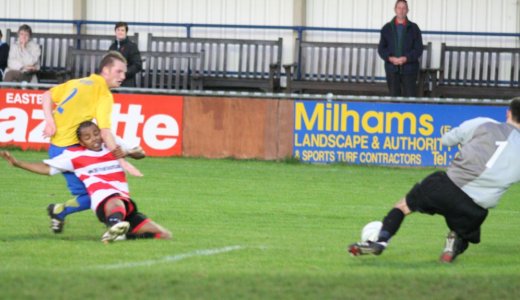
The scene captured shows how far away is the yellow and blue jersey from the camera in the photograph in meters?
11.4

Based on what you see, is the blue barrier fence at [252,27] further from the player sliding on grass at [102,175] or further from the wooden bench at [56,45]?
the player sliding on grass at [102,175]

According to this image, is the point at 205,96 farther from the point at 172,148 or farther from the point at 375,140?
the point at 375,140

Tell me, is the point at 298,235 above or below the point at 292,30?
below

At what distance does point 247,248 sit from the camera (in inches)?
425

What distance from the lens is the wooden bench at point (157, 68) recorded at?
2378 centimetres

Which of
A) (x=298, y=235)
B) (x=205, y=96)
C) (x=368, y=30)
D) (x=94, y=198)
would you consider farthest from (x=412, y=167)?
(x=94, y=198)

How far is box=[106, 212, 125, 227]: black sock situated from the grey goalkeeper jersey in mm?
2859

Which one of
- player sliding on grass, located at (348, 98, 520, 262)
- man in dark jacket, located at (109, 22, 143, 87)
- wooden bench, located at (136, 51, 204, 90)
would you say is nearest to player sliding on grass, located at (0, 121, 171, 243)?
player sliding on grass, located at (348, 98, 520, 262)

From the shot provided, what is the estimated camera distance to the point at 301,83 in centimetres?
2370

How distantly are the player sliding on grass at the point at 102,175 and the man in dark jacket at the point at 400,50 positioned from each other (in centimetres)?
1060

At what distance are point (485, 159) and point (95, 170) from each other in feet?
11.2

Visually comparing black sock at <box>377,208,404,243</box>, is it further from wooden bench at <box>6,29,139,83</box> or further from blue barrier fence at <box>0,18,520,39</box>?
wooden bench at <box>6,29,139,83</box>

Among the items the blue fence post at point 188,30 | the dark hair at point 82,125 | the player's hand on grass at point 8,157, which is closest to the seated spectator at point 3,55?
the blue fence post at point 188,30

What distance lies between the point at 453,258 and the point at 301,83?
13.6 meters
